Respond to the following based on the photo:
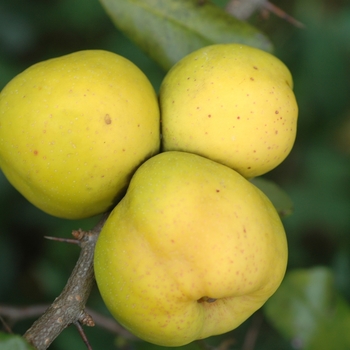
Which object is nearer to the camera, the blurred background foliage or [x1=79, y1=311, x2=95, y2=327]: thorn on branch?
[x1=79, y1=311, x2=95, y2=327]: thorn on branch

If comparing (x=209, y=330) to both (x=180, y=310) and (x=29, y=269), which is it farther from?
(x=29, y=269)

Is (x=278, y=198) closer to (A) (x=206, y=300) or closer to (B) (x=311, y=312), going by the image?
(B) (x=311, y=312)

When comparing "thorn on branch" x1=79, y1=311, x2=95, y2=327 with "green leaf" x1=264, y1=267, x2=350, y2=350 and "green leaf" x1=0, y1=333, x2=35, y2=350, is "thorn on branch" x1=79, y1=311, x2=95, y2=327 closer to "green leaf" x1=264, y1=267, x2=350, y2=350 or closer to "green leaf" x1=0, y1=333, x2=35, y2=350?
"green leaf" x1=0, y1=333, x2=35, y2=350

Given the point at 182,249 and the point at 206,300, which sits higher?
the point at 182,249

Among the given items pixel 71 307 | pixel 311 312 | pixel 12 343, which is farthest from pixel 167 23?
pixel 311 312

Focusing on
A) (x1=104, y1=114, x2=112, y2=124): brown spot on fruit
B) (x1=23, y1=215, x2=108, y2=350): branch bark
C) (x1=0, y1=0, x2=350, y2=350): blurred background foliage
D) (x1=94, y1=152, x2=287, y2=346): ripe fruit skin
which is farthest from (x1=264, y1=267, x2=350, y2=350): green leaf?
(x1=104, y1=114, x2=112, y2=124): brown spot on fruit
